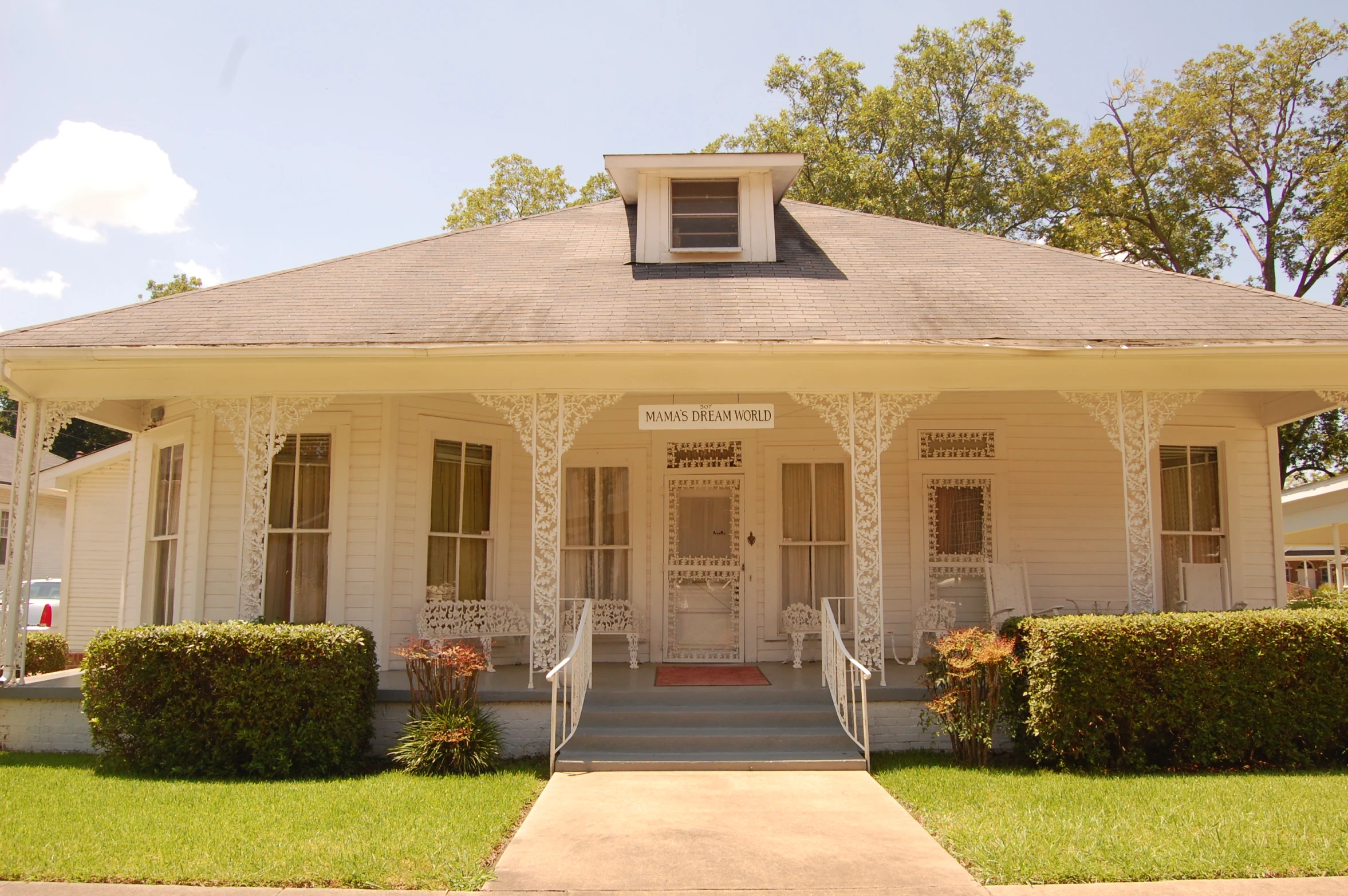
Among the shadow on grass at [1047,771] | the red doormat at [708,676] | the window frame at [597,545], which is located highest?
the window frame at [597,545]

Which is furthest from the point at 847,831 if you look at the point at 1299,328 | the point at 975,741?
the point at 1299,328

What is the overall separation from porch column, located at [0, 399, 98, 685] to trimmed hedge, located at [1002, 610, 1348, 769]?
8596 millimetres

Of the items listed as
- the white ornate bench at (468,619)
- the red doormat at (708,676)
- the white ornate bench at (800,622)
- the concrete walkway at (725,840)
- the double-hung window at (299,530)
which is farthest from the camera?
the white ornate bench at (800,622)

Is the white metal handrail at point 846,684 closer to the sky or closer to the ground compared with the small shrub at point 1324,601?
closer to the ground

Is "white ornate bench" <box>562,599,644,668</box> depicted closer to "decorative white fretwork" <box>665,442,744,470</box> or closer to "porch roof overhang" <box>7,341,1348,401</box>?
"decorative white fretwork" <box>665,442,744,470</box>

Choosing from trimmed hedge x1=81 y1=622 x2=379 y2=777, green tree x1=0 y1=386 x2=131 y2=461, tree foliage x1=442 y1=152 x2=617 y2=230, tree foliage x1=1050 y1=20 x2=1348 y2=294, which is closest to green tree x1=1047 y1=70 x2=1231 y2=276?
tree foliage x1=1050 y1=20 x2=1348 y2=294

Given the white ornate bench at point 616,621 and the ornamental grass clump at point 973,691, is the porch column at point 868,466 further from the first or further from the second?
the white ornate bench at point 616,621

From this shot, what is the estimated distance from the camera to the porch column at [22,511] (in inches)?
343

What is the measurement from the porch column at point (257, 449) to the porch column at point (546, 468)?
1745 mm

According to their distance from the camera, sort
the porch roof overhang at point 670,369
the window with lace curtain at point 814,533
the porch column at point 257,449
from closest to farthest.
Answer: the porch roof overhang at point 670,369 → the porch column at point 257,449 → the window with lace curtain at point 814,533

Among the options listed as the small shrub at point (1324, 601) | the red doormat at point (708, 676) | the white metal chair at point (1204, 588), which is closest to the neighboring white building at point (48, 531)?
the red doormat at point (708, 676)

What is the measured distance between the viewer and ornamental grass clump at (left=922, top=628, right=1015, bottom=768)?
768 centimetres

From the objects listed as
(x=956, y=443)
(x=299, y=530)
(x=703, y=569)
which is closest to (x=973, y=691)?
(x=703, y=569)

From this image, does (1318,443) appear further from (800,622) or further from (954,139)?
(800,622)
